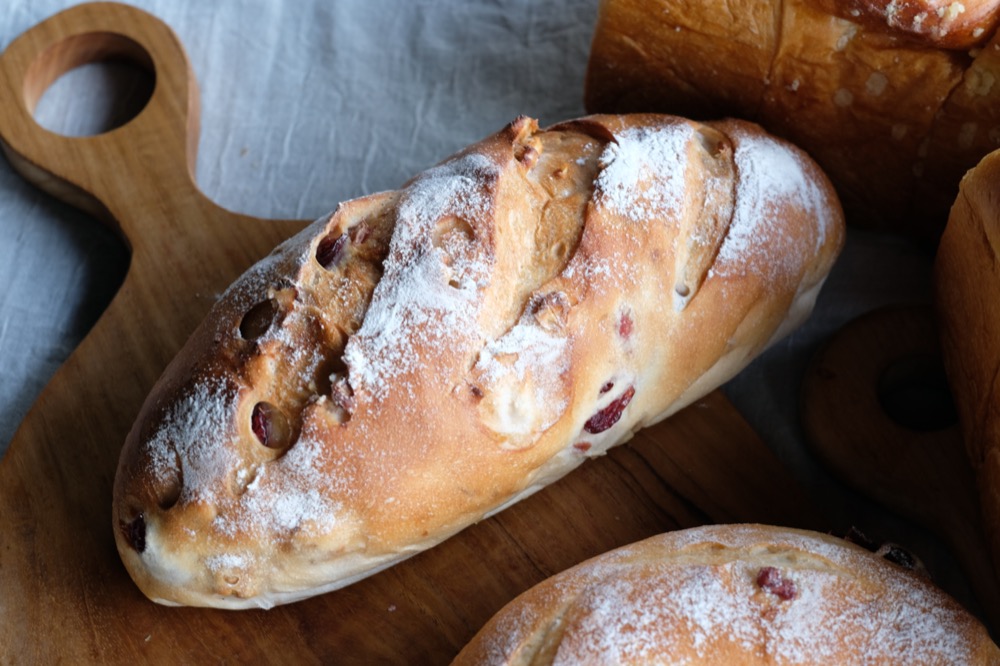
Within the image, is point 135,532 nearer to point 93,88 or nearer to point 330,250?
point 330,250

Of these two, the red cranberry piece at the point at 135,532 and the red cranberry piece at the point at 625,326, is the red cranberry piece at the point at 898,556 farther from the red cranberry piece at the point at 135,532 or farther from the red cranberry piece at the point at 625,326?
the red cranberry piece at the point at 135,532

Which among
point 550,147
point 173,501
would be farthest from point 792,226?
point 173,501

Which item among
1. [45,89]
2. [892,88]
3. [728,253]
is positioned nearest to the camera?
[728,253]

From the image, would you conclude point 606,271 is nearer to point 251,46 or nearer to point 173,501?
point 173,501

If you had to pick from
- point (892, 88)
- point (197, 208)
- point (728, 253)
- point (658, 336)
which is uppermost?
point (892, 88)

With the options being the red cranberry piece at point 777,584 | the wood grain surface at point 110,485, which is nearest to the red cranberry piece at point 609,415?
the wood grain surface at point 110,485

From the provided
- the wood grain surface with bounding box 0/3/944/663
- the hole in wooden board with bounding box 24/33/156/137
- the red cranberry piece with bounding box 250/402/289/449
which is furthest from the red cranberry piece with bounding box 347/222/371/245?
the hole in wooden board with bounding box 24/33/156/137
